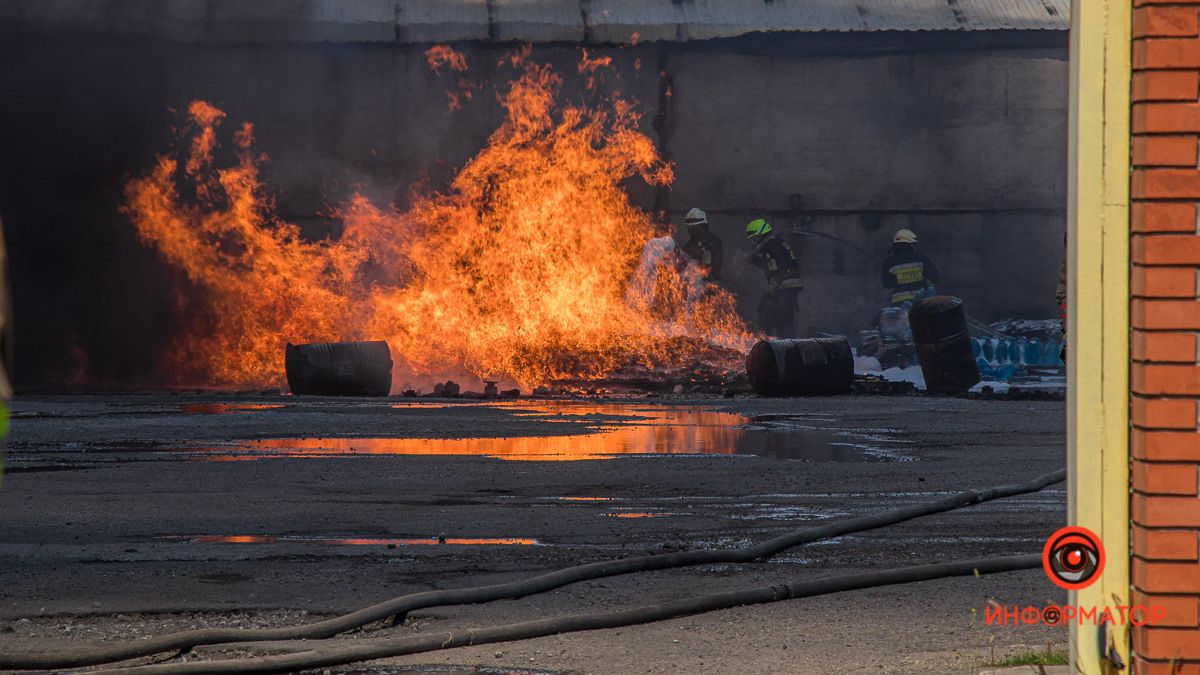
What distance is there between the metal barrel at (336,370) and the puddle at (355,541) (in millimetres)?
12724

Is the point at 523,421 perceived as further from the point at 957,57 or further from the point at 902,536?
the point at 957,57

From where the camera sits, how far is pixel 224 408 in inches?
750

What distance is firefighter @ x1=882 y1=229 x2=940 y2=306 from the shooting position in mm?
25906

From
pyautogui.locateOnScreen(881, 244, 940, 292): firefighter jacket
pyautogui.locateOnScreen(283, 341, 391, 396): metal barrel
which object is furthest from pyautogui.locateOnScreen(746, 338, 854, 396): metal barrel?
pyautogui.locateOnScreen(283, 341, 391, 396): metal barrel

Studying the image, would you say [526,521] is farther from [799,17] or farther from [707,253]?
[799,17]

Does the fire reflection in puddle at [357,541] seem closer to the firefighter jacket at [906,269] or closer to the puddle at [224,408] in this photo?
the puddle at [224,408]

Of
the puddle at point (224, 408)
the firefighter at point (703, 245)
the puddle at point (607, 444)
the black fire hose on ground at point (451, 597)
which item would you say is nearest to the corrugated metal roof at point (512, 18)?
the firefighter at point (703, 245)

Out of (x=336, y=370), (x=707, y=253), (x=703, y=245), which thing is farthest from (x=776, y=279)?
(x=336, y=370)

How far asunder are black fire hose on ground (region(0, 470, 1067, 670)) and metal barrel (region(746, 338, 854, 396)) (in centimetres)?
1151

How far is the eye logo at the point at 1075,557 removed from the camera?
396cm

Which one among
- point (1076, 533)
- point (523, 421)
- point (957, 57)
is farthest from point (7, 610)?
point (957, 57)

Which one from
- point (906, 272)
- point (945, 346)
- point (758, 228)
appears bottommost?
point (945, 346)

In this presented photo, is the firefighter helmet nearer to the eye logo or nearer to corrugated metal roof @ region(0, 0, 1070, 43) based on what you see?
corrugated metal roof @ region(0, 0, 1070, 43)

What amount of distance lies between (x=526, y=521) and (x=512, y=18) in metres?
18.9
